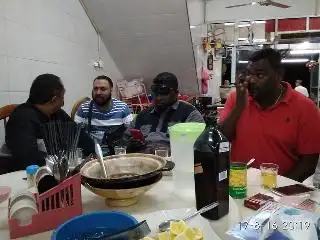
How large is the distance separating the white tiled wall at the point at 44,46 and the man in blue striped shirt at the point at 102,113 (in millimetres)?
554

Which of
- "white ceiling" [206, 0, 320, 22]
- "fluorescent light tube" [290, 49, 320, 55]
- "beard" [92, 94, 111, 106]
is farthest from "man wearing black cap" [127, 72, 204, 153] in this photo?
"fluorescent light tube" [290, 49, 320, 55]

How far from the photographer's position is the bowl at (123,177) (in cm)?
94

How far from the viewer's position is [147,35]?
14.5ft

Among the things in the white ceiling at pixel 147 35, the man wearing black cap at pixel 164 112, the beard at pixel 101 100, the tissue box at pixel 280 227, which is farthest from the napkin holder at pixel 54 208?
the white ceiling at pixel 147 35

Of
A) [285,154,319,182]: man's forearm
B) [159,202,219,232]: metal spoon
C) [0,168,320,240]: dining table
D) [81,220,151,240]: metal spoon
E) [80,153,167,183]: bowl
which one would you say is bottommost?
[285,154,319,182]: man's forearm

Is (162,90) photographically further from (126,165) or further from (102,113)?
(126,165)

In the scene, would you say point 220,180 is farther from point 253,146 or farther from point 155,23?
point 155,23

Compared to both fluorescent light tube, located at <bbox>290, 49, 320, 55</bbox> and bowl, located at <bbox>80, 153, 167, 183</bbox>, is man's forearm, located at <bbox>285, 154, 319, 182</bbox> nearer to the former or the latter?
bowl, located at <bbox>80, 153, 167, 183</bbox>

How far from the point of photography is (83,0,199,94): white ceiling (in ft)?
13.1

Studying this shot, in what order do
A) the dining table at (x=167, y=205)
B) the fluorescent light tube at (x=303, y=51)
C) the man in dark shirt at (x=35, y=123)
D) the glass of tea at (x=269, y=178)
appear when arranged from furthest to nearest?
the fluorescent light tube at (x=303, y=51), the man in dark shirt at (x=35, y=123), the glass of tea at (x=269, y=178), the dining table at (x=167, y=205)

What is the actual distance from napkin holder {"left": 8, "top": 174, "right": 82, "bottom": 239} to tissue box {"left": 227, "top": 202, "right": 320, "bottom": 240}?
0.44 m

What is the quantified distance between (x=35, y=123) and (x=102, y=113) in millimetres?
1042

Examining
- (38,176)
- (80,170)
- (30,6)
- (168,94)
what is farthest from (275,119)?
(30,6)

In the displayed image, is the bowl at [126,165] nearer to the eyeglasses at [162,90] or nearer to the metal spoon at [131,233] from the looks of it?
the metal spoon at [131,233]
